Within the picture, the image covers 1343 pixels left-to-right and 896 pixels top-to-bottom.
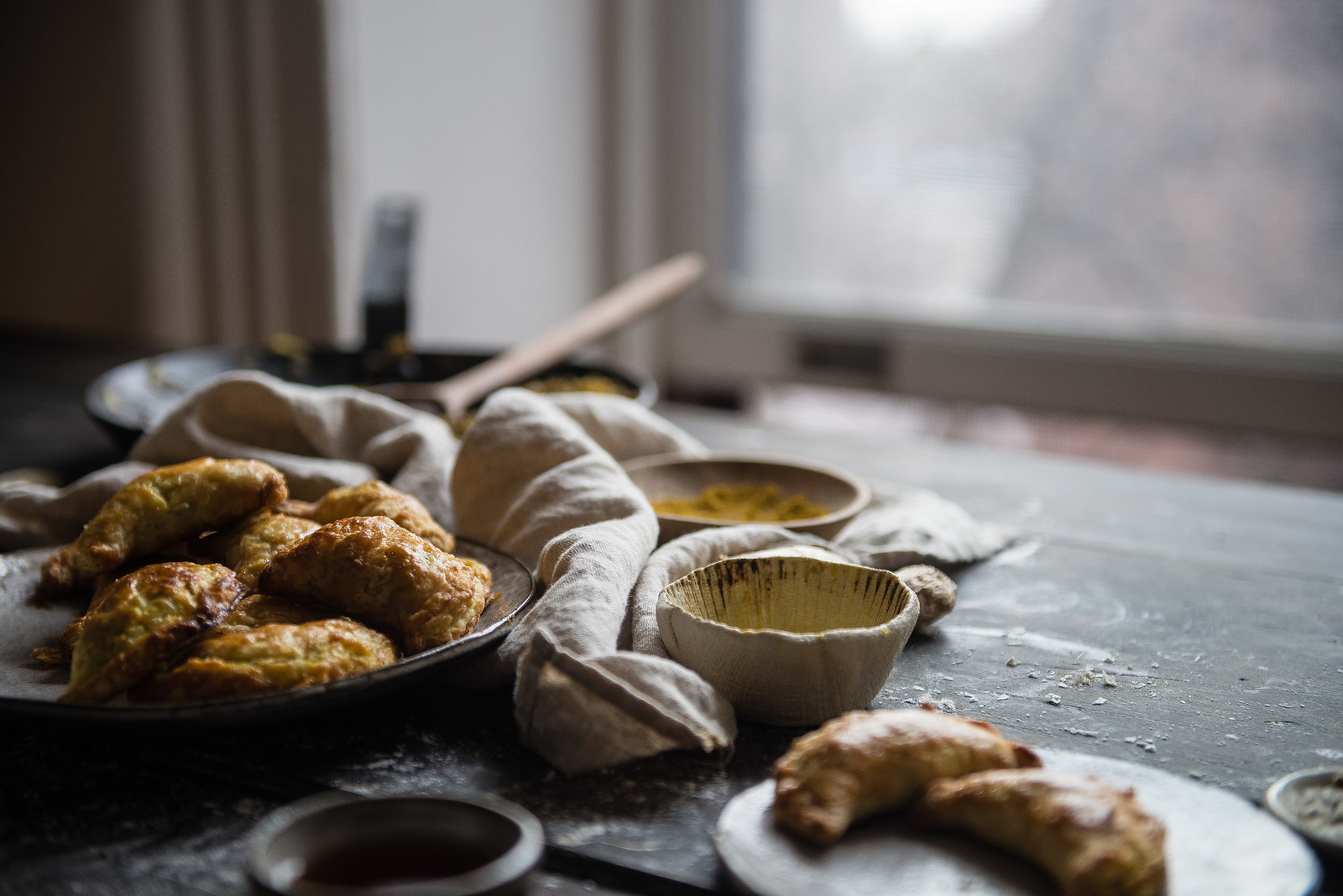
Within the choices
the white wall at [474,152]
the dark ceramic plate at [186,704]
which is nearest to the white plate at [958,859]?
the dark ceramic plate at [186,704]

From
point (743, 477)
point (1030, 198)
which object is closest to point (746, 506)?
point (743, 477)

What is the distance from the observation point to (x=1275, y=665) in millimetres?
829

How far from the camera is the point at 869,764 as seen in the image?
1.83ft

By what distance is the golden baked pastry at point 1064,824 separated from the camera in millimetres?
493

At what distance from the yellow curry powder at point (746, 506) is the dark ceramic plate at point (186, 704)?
0.23 meters

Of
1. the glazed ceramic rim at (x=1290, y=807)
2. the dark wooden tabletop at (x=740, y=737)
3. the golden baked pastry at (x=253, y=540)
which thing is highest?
the golden baked pastry at (x=253, y=540)

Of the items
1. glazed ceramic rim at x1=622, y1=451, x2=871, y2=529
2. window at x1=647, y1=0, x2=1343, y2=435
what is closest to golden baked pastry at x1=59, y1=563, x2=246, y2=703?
glazed ceramic rim at x1=622, y1=451, x2=871, y2=529

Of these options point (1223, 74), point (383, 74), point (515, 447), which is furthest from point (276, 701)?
point (1223, 74)

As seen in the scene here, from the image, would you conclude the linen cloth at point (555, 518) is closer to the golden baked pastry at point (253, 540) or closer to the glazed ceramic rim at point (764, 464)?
the glazed ceramic rim at point (764, 464)

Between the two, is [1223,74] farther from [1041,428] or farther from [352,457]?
[352,457]

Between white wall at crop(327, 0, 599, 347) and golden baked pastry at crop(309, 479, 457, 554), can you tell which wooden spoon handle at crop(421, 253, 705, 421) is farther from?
white wall at crop(327, 0, 599, 347)

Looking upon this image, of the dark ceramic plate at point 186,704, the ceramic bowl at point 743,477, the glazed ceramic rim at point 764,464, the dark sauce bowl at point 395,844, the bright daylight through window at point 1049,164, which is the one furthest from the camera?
the bright daylight through window at point 1049,164

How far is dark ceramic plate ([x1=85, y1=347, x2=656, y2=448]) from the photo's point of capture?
4.79 feet

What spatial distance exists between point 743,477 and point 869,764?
61cm
